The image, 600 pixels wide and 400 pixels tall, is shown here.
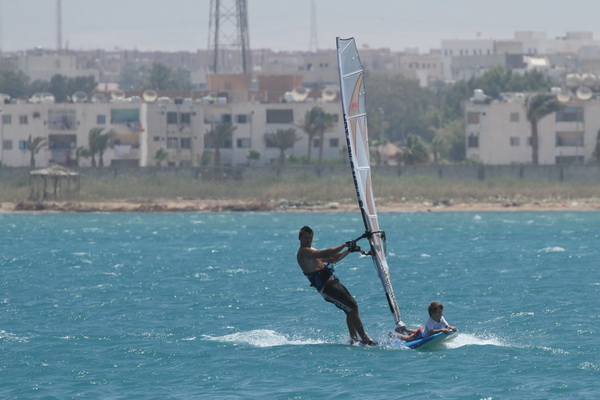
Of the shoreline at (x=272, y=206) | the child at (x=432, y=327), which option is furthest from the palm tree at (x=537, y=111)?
the child at (x=432, y=327)

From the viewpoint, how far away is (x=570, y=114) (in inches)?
3804

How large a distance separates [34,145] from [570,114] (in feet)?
128

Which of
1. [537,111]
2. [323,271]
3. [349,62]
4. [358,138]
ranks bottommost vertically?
[323,271]

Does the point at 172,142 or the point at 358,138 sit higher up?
the point at 358,138

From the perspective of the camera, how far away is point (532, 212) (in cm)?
8075

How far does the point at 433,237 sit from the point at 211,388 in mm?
40157

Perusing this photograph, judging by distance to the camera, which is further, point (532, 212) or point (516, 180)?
point (516, 180)

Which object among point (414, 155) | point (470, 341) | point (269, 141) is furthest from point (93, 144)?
point (470, 341)

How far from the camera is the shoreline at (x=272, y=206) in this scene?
82562mm

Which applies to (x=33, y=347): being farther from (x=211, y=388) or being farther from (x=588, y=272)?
(x=588, y=272)

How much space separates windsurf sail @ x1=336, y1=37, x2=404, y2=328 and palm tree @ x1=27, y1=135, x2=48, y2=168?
2809 inches

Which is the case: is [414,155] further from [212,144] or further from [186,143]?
[186,143]

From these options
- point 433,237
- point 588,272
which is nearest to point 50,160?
point 433,237

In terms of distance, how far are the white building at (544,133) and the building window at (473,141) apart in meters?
1.87
